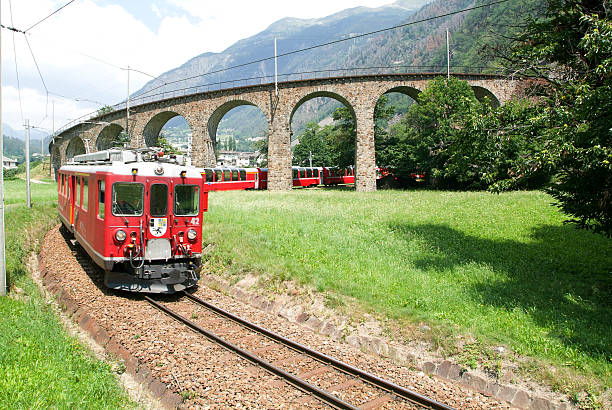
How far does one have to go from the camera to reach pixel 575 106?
897 cm

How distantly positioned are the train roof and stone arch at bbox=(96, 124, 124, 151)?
48.0 metres

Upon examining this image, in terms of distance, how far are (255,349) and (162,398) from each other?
6.38 ft

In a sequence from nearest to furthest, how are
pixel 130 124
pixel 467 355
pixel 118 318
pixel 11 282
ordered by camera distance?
pixel 467 355, pixel 118 318, pixel 11 282, pixel 130 124

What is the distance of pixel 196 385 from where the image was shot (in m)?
6.21

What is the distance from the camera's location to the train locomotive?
9727 mm

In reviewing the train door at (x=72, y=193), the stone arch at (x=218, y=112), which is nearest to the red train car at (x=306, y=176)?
the stone arch at (x=218, y=112)

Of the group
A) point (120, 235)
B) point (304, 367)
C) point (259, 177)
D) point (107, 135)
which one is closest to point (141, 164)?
point (120, 235)

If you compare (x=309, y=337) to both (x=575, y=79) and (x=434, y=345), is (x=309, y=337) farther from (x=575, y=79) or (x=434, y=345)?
(x=575, y=79)

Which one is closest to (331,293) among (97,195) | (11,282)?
(97,195)

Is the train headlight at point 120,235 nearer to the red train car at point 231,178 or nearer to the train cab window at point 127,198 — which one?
the train cab window at point 127,198

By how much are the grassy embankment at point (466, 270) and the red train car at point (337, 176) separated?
2890cm

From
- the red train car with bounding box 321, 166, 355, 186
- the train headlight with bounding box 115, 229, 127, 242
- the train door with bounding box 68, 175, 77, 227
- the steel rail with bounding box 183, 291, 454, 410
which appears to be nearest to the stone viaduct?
the red train car with bounding box 321, 166, 355, 186

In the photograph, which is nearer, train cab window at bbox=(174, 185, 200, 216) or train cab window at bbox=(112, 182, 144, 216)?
train cab window at bbox=(112, 182, 144, 216)

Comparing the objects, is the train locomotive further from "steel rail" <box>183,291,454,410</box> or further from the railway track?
"steel rail" <box>183,291,454,410</box>
